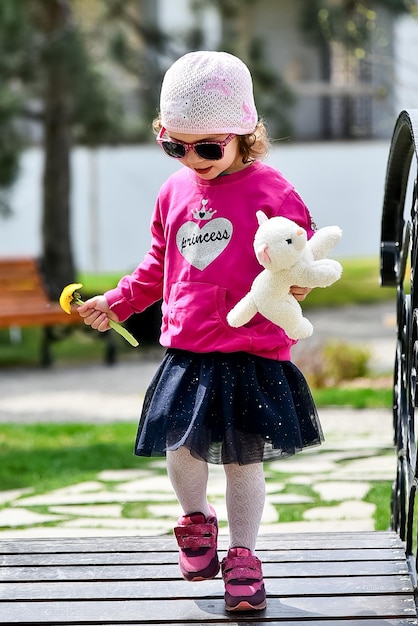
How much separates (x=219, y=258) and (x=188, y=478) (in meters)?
0.56

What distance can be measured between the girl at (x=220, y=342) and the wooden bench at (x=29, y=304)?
6.33 metres

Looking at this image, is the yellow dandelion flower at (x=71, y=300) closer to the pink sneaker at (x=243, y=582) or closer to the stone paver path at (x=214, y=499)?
the pink sneaker at (x=243, y=582)

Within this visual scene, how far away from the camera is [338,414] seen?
288 inches

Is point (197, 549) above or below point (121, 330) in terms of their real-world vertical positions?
below

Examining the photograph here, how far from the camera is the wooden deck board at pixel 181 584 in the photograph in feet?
8.48

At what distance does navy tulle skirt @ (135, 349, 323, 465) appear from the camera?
2695 millimetres

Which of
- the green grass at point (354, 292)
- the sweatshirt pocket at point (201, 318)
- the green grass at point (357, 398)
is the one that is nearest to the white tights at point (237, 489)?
the sweatshirt pocket at point (201, 318)

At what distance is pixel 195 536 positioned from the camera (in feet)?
9.22

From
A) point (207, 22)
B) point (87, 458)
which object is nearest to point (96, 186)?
point (207, 22)

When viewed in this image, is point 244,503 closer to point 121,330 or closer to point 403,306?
point 121,330

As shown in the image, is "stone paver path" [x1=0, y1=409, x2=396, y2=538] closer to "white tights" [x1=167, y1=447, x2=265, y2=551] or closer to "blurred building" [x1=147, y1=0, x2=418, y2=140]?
"white tights" [x1=167, y1=447, x2=265, y2=551]

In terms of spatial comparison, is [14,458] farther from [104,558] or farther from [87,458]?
[104,558]

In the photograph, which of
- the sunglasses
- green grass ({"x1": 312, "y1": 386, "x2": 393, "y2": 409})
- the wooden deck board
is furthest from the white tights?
green grass ({"x1": 312, "y1": 386, "x2": 393, "y2": 409})

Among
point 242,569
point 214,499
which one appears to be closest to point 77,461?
point 214,499
